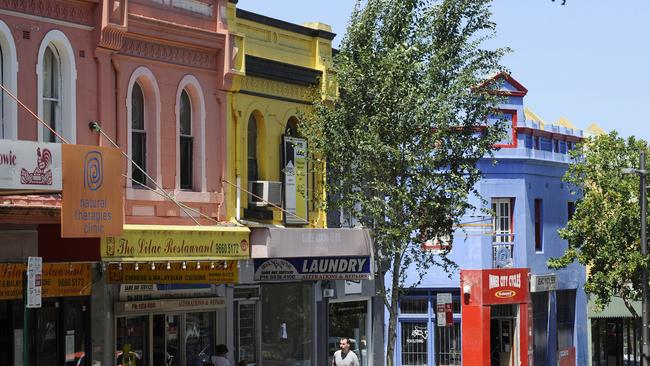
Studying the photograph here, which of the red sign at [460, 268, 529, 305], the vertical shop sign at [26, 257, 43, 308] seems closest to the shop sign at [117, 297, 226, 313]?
the vertical shop sign at [26, 257, 43, 308]

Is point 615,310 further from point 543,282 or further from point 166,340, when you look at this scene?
point 166,340

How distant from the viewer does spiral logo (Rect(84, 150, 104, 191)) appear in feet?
59.8

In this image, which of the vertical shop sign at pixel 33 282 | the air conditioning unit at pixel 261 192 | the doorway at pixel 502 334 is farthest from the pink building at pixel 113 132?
the doorway at pixel 502 334

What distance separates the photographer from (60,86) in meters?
22.9

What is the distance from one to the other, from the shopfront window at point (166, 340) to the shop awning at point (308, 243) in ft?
10.00

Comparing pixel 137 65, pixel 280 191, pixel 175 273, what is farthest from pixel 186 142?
pixel 175 273

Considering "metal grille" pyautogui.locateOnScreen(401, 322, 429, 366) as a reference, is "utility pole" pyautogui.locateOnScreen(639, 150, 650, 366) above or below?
above

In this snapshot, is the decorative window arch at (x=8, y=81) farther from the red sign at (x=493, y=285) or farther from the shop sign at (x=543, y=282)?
the shop sign at (x=543, y=282)

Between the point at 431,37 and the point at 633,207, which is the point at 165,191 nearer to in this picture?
the point at 431,37

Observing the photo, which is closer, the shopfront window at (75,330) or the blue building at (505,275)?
the shopfront window at (75,330)

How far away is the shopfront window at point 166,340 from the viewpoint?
25547 millimetres

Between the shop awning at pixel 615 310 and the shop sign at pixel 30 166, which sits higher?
the shop sign at pixel 30 166

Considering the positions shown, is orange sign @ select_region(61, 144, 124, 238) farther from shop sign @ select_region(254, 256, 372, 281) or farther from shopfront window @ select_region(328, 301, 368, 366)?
shopfront window @ select_region(328, 301, 368, 366)

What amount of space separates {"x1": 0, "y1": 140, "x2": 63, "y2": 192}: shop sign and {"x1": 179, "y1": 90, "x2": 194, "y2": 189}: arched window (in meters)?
8.30
